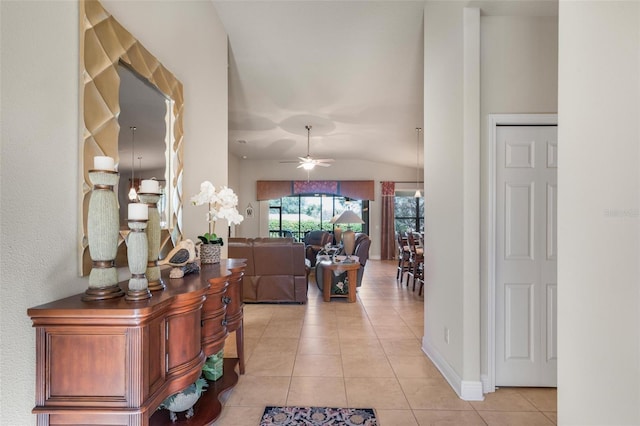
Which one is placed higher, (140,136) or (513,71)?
(513,71)

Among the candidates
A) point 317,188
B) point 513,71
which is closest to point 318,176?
point 317,188

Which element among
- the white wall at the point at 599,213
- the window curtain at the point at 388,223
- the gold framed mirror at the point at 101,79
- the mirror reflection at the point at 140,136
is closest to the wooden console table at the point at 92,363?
the gold framed mirror at the point at 101,79

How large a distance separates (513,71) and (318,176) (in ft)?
26.7

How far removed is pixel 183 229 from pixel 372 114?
4.57m

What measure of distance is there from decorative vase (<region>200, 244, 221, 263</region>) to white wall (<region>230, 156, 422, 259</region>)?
8272mm

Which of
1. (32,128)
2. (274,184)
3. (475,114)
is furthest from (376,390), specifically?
(274,184)

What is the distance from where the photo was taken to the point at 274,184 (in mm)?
10359

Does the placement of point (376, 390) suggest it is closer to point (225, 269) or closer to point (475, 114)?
point (225, 269)

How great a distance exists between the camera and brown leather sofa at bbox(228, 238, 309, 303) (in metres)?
4.78

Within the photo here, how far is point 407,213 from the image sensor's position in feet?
34.9

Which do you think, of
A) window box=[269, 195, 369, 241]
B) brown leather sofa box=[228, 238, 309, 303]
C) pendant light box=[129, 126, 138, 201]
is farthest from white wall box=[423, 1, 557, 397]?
window box=[269, 195, 369, 241]

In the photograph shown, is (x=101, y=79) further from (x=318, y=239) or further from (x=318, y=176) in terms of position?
(x=318, y=176)

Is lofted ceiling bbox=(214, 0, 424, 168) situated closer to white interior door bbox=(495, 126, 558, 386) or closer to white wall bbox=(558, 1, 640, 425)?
white interior door bbox=(495, 126, 558, 386)

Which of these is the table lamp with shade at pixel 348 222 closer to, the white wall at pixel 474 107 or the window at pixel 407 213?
the white wall at pixel 474 107
